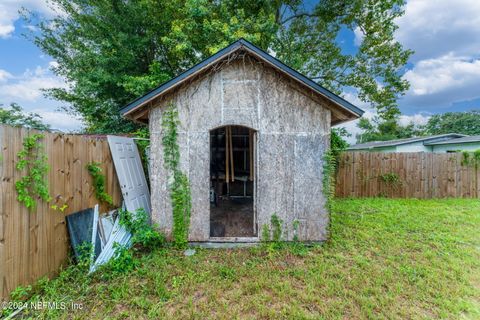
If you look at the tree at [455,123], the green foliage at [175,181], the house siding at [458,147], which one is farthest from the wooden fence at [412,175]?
the tree at [455,123]

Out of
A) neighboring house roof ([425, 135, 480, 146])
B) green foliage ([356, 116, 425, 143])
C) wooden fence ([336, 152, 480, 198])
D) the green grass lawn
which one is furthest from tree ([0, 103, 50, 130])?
green foliage ([356, 116, 425, 143])

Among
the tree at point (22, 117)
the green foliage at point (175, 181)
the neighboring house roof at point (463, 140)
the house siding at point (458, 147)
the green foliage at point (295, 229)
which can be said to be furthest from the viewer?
the house siding at point (458, 147)

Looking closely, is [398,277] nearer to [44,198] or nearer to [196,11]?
[44,198]

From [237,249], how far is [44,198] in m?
3.20

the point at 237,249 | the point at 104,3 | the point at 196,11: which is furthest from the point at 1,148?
the point at 104,3

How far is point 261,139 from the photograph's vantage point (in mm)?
4145

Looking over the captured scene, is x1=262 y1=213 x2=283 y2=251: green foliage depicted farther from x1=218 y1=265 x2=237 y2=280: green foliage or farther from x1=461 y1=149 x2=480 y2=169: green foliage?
x1=461 y1=149 x2=480 y2=169: green foliage

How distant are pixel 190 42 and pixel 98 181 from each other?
7.28m

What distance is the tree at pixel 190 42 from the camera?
8.85 metres

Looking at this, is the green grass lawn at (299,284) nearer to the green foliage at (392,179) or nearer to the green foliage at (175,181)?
the green foliage at (175,181)

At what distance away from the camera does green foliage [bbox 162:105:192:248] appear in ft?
13.4

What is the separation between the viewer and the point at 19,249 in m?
2.55

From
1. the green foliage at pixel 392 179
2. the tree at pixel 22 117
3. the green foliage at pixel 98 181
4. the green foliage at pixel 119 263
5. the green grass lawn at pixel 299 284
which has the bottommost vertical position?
the green grass lawn at pixel 299 284

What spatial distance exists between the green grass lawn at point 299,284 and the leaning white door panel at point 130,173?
1305 mm
